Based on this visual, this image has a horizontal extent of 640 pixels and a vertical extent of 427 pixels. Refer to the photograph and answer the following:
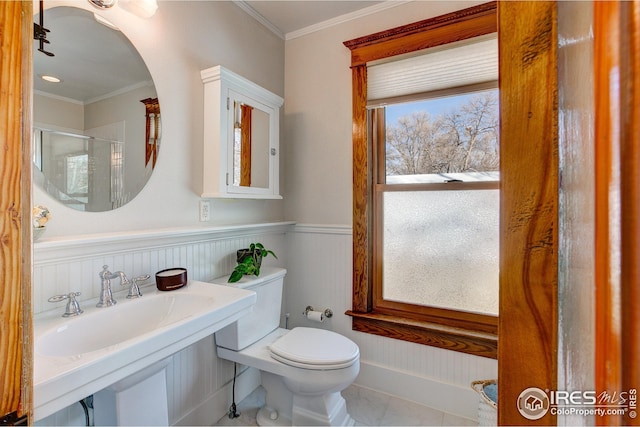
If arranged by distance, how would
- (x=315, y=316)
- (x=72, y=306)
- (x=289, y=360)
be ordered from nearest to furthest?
(x=72, y=306), (x=289, y=360), (x=315, y=316)

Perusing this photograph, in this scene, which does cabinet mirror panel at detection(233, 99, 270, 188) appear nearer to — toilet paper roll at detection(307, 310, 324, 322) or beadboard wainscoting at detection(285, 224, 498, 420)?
beadboard wainscoting at detection(285, 224, 498, 420)

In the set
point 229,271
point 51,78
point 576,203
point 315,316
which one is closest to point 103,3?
point 51,78

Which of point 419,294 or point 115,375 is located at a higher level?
point 115,375

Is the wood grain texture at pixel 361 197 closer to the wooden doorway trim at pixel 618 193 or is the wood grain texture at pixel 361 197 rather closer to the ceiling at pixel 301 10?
the ceiling at pixel 301 10

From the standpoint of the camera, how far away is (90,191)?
3.69 ft

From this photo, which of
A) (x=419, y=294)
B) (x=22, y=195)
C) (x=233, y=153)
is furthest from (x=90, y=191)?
(x=419, y=294)

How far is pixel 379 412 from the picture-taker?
5.49 feet

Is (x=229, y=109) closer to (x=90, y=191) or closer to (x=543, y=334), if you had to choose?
(x=90, y=191)

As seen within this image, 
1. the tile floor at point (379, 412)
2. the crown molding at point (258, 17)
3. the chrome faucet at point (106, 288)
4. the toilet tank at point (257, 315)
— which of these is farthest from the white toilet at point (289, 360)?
the crown molding at point (258, 17)

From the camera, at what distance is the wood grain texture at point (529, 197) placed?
0.30 metres

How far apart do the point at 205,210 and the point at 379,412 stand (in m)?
1.55

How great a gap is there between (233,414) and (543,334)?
1826 millimetres

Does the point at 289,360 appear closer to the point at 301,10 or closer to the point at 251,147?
the point at 251,147

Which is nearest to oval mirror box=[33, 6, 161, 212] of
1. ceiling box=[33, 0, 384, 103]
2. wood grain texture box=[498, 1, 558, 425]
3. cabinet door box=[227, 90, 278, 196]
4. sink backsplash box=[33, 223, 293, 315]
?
ceiling box=[33, 0, 384, 103]
